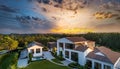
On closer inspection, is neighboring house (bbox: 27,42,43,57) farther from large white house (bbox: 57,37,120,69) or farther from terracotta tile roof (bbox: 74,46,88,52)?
terracotta tile roof (bbox: 74,46,88,52)

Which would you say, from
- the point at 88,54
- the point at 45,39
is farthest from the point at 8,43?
the point at 88,54

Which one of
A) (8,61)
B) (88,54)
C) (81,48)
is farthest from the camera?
(81,48)

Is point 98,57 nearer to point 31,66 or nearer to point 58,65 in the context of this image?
point 58,65

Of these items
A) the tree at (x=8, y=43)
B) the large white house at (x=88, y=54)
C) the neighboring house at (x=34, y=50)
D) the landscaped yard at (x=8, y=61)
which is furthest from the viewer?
the tree at (x=8, y=43)

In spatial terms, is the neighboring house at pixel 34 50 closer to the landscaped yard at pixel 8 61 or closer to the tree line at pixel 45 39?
the tree line at pixel 45 39

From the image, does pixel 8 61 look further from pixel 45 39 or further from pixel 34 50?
pixel 45 39

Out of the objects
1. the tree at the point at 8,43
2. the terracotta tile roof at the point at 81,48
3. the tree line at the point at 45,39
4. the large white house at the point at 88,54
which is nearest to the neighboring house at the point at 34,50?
the large white house at the point at 88,54
